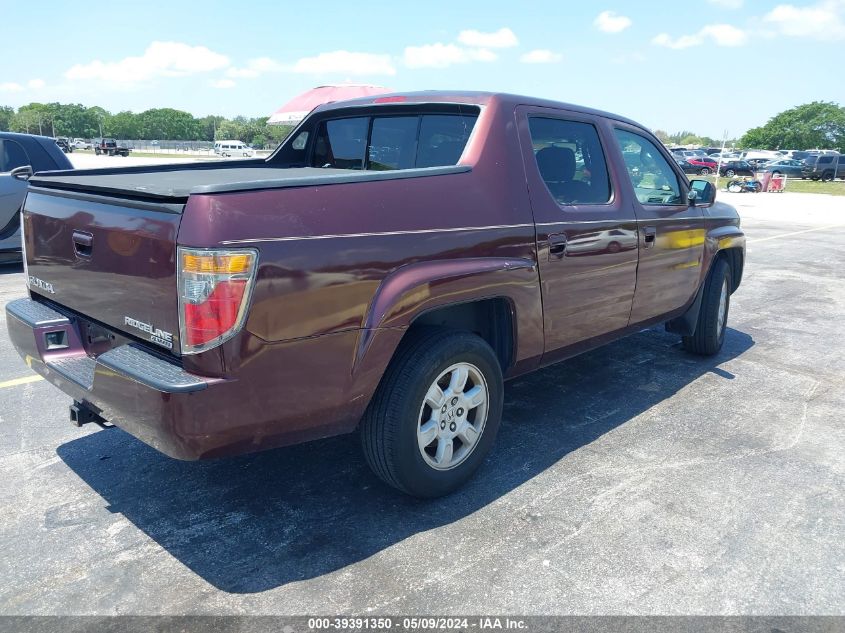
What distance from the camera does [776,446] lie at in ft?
12.8

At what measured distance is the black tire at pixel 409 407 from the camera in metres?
2.86

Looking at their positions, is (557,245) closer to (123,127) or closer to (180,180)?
(180,180)

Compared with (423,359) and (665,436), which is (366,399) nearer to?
(423,359)

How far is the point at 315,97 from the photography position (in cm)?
2595

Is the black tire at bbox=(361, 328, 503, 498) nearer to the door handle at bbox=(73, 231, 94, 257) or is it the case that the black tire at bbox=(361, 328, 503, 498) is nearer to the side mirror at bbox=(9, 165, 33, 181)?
the door handle at bbox=(73, 231, 94, 257)

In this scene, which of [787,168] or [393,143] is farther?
[787,168]

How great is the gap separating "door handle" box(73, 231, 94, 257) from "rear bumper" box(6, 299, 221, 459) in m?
0.36

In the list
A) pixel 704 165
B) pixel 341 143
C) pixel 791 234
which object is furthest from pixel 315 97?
pixel 704 165

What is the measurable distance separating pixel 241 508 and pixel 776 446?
9.93 ft

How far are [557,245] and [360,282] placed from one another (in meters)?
1.35

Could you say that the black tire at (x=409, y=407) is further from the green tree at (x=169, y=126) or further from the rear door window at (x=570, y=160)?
the green tree at (x=169, y=126)

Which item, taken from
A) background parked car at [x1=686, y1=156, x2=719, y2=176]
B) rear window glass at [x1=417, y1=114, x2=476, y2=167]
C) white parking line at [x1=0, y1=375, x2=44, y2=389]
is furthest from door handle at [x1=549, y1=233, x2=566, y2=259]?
background parked car at [x1=686, y1=156, x2=719, y2=176]

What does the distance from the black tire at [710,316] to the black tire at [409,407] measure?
299 centimetres

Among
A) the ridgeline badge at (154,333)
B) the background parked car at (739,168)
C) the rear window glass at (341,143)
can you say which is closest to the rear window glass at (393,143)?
the rear window glass at (341,143)
